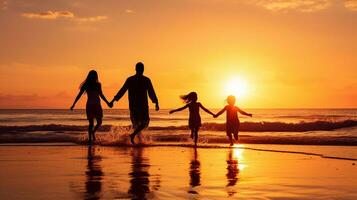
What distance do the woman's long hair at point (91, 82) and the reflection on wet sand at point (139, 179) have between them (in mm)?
6061

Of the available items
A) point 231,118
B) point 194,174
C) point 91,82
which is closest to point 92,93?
point 91,82

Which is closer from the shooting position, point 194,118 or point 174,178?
point 174,178

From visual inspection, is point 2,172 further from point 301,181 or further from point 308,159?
point 308,159

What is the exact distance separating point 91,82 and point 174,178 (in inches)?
377

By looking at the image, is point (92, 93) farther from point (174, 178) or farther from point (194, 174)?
point (174, 178)

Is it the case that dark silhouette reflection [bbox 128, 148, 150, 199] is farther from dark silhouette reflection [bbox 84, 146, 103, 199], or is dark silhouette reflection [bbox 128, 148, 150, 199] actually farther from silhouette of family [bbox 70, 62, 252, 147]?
silhouette of family [bbox 70, 62, 252, 147]

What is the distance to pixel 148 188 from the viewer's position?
7551mm

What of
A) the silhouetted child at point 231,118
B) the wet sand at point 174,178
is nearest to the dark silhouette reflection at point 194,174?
the wet sand at point 174,178

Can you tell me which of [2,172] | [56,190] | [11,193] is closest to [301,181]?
[56,190]

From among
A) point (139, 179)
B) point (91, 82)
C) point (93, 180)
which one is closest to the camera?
point (93, 180)

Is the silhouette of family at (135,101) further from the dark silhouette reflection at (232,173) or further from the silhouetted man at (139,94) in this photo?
the dark silhouette reflection at (232,173)

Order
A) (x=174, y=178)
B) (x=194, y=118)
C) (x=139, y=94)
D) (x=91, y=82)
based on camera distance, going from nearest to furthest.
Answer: (x=174, y=178)
(x=139, y=94)
(x=91, y=82)
(x=194, y=118)

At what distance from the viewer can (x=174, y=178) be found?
8805mm

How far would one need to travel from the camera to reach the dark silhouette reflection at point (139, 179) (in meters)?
7.05
